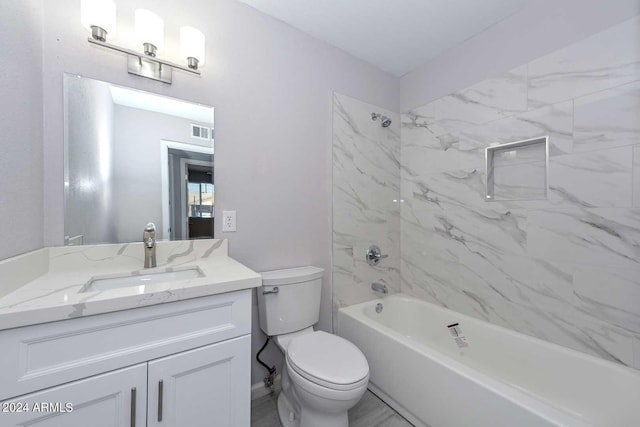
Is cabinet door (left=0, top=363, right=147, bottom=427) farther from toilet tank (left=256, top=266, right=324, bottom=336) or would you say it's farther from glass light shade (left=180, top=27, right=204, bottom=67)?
glass light shade (left=180, top=27, right=204, bottom=67)

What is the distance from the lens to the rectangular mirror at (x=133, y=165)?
1127 millimetres

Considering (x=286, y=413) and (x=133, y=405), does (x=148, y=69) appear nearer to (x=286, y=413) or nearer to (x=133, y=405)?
(x=133, y=405)

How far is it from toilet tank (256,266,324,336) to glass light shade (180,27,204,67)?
122 centimetres

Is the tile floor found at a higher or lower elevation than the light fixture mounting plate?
lower

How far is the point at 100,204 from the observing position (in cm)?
118

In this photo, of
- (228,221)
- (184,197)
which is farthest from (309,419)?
(184,197)

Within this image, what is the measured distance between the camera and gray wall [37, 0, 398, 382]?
1.09 meters

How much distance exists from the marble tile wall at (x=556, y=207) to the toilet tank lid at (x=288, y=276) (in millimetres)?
1043

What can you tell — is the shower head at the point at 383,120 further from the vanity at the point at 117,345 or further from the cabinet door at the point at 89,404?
the cabinet door at the point at 89,404

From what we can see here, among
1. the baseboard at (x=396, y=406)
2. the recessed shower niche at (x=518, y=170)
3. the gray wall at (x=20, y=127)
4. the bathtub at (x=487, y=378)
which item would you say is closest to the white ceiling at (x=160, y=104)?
the gray wall at (x=20, y=127)

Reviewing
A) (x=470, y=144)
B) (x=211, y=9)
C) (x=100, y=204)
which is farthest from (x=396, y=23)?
(x=100, y=204)

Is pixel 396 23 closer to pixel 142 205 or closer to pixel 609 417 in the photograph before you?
pixel 142 205

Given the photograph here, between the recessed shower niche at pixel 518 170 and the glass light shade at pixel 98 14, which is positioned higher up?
the glass light shade at pixel 98 14

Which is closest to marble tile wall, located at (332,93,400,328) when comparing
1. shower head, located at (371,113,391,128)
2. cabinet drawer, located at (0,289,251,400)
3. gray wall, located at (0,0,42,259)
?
shower head, located at (371,113,391,128)
